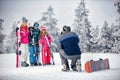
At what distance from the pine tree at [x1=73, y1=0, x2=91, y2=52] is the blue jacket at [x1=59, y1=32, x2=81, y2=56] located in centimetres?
11

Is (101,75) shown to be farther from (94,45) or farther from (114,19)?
(114,19)

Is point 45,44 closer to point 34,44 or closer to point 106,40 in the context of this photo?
point 34,44

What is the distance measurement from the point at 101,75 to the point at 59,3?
1.05 metres

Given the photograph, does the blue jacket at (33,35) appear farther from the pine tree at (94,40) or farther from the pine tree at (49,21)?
the pine tree at (94,40)

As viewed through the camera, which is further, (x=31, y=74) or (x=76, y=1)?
(x=76, y=1)

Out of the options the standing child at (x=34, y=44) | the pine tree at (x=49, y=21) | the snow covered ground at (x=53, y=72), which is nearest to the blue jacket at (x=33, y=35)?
the standing child at (x=34, y=44)

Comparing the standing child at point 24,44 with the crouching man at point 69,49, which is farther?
the standing child at point 24,44

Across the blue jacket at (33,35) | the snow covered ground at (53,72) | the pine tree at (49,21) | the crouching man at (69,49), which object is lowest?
the snow covered ground at (53,72)

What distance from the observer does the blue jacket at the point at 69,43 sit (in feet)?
11.2

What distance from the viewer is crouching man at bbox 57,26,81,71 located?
11.2 feet

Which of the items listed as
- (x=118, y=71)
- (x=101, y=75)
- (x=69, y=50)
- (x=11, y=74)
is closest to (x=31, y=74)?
(x=11, y=74)

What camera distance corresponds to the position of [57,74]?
3340 millimetres

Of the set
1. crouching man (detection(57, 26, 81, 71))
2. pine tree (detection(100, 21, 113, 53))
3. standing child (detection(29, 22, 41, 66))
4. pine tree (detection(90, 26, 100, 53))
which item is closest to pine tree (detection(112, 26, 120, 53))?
pine tree (detection(100, 21, 113, 53))

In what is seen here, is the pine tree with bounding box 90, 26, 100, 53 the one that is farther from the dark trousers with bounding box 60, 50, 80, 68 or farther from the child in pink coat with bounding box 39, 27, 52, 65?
the child in pink coat with bounding box 39, 27, 52, 65
